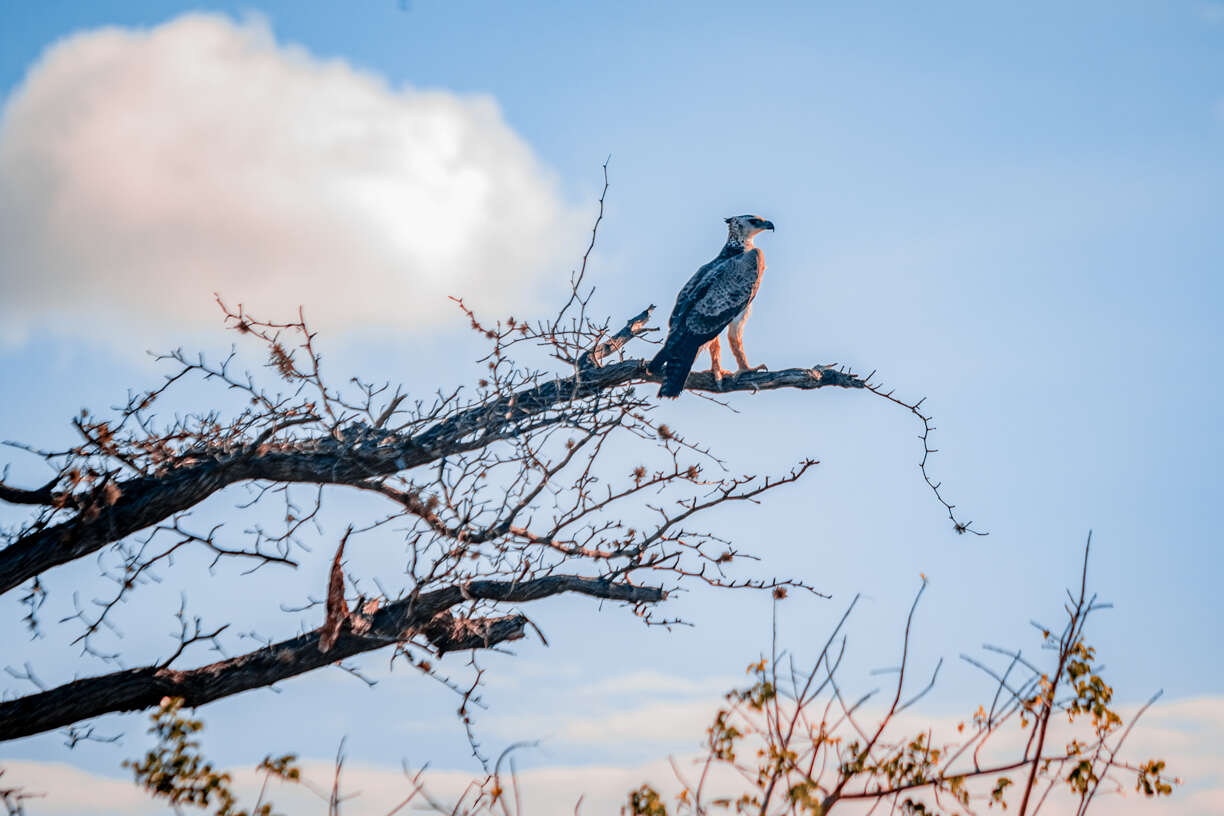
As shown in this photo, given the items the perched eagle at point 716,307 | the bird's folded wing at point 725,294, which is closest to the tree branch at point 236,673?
the perched eagle at point 716,307

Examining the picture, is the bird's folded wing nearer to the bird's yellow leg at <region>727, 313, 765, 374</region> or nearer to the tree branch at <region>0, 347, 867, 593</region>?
the bird's yellow leg at <region>727, 313, 765, 374</region>

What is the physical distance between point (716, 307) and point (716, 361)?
0.62m

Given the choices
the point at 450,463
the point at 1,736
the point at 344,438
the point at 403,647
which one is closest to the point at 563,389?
the point at 450,463

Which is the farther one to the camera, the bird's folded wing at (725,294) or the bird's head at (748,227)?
the bird's head at (748,227)

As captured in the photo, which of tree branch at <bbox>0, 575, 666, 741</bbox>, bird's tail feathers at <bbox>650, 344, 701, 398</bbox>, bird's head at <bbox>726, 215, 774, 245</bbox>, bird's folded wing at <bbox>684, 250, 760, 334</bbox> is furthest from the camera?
bird's head at <bbox>726, 215, 774, 245</bbox>

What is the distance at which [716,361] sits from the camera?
31.2ft

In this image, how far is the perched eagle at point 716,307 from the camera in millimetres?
8930

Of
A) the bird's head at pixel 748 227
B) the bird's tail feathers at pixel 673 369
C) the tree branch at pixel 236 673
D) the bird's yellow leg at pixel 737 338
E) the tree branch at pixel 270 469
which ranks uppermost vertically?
the bird's head at pixel 748 227

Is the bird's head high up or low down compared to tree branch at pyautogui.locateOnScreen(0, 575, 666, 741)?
up

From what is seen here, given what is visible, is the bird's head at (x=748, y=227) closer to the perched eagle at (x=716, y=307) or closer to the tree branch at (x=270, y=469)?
the perched eagle at (x=716, y=307)

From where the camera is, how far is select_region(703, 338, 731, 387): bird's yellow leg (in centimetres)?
929

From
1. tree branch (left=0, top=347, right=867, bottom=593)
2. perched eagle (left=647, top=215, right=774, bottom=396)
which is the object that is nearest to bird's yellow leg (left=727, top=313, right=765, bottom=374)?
perched eagle (left=647, top=215, right=774, bottom=396)

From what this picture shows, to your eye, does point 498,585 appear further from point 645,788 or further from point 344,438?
point 645,788

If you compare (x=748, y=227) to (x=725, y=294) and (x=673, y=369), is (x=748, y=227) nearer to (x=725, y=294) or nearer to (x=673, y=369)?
(x=725, y=294)
